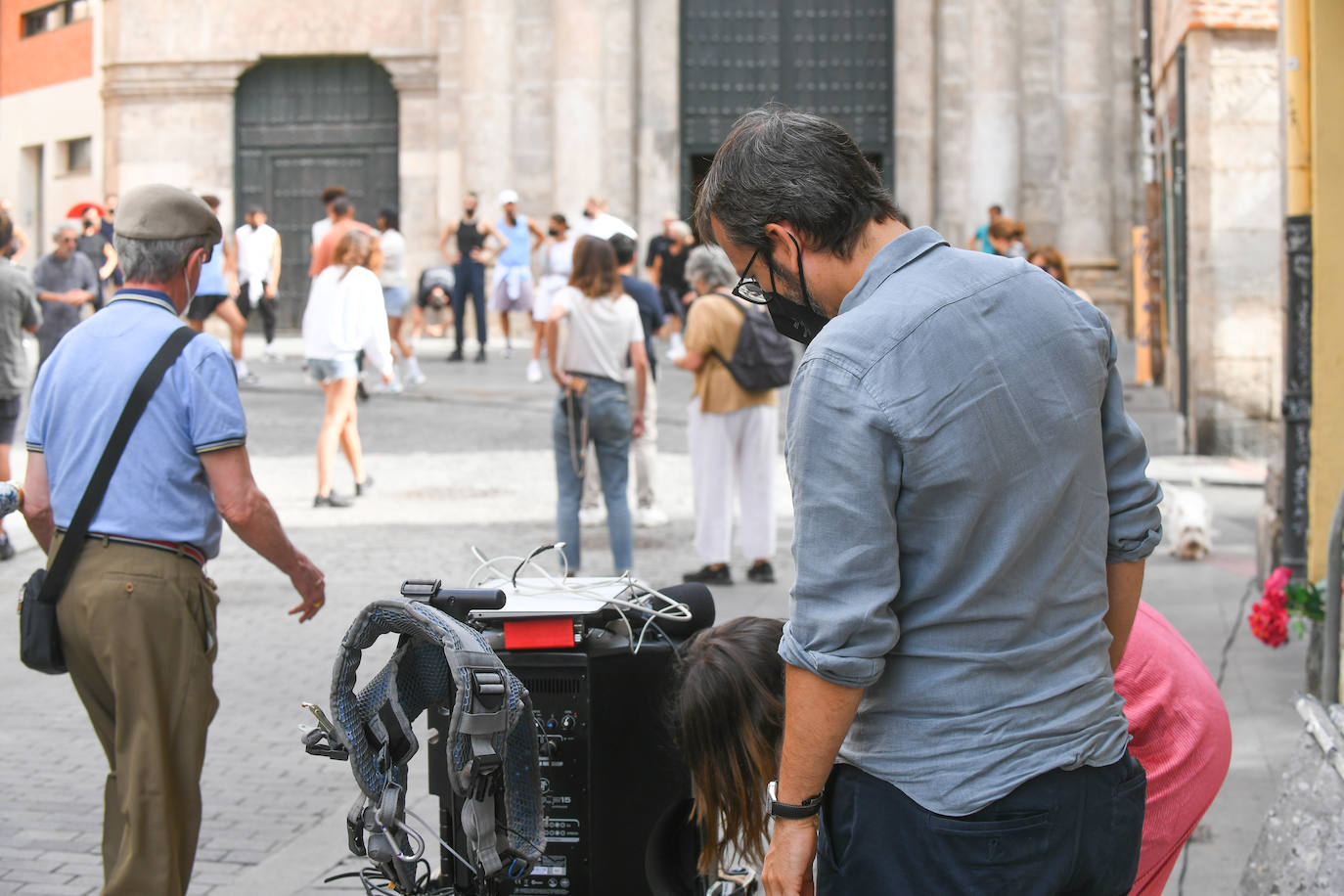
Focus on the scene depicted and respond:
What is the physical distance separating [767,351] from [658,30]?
61.6ft

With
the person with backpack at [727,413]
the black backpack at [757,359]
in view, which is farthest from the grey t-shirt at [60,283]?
the black backpack at [757,359]

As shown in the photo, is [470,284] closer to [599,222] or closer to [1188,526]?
[599,222]

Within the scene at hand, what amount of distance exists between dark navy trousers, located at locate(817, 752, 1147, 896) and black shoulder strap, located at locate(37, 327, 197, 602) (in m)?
2.07

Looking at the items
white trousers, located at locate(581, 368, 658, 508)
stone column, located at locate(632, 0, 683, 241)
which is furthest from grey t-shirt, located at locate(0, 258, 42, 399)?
stone column, located at locate(632, 0, 683, 241)

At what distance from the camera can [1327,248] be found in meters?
7.37

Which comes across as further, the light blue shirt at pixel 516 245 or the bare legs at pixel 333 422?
the light blue shirt at pixel 516 245

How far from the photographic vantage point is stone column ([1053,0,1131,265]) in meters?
25.1

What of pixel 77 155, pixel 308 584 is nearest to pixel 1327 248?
pixel 308 584

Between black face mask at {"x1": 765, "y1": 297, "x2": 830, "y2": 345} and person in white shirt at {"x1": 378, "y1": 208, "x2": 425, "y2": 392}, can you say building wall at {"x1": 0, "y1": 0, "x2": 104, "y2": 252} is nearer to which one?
person in white shirt at {"x1": 378, "y1": 208, "x2": 425, "y2": 392}

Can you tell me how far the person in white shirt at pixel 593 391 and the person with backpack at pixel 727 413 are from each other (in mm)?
363

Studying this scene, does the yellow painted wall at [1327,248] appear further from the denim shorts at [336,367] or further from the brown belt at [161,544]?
the denim shorts at [336,367]

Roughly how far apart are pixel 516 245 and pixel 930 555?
63.6 feet

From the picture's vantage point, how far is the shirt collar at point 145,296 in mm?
4059

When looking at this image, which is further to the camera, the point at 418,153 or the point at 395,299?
the point at 418,153
